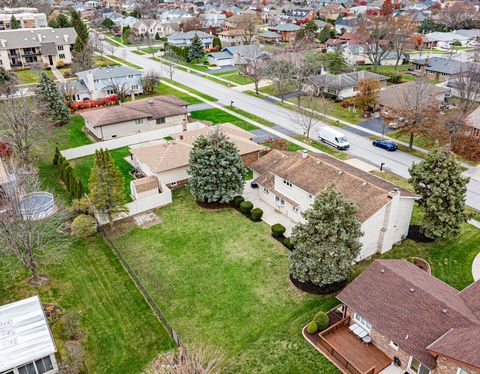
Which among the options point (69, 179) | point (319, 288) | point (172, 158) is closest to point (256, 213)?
point (319, 288)

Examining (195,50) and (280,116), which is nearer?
(280,116)

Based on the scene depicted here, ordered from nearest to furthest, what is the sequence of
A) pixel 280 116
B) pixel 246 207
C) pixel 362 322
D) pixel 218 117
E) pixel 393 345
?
pixel 393 345 → pixel 362 322 → pixel 246 207 → pixel 218 117 → pixel 280 116

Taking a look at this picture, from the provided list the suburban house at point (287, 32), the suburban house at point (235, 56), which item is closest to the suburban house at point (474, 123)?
the suburban house at point (235, 56)

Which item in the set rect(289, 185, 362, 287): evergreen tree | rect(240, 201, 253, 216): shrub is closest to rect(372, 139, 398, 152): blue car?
rect(240, 201, 253, 216): shrub

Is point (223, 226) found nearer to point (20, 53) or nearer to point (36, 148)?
point (36, 148)

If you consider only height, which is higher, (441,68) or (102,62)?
(441,68)

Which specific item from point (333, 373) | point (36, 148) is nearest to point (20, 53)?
point (36, 148)

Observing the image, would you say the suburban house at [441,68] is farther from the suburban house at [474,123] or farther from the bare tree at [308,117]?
the bare tree at [308,117]

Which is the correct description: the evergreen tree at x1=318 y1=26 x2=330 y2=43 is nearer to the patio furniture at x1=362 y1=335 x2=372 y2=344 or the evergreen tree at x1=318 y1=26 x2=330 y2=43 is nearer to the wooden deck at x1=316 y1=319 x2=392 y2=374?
the wooden deck at x1=316 y1=319 x2=392 y2=374

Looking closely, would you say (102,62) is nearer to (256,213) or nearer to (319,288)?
(256,213)
